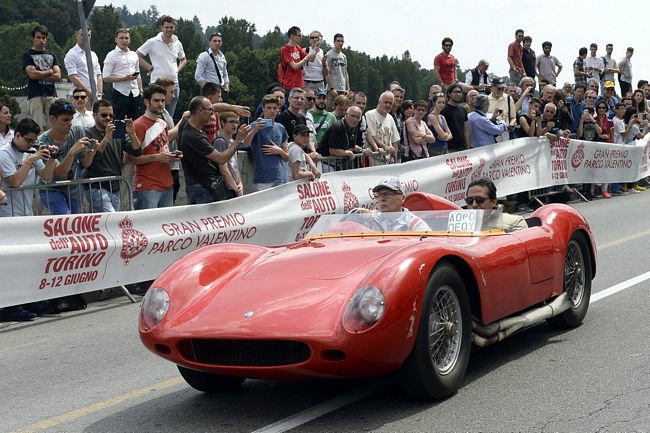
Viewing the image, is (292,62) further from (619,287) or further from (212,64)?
(619,287)

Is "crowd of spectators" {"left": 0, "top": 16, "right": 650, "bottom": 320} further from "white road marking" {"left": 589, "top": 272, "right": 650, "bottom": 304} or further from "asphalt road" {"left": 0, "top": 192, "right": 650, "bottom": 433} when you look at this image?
"white road marking" {"left": 589, "top": 272, "right": 650, "bottom": 304}

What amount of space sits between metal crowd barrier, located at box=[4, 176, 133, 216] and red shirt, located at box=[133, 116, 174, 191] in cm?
18

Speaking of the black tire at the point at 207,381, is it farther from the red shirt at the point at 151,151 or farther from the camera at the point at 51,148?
the red shirt at the point at 151,151

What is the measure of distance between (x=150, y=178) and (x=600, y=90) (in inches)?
731

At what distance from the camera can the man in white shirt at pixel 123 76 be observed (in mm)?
14477

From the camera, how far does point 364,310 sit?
5312 millimetres

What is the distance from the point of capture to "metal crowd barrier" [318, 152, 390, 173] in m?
14.5

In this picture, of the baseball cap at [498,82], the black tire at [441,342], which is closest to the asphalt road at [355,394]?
the black tire at [441,342]

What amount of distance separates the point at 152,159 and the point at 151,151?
5.0 inches

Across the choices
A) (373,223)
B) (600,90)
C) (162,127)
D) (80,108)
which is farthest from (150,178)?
(600,90)

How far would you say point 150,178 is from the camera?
11.5 metres

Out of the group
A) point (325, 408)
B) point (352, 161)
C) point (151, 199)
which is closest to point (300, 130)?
point (352, 161)

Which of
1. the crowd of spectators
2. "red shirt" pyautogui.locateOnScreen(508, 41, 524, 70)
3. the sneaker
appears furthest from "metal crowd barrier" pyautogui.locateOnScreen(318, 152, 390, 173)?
"red shirt" pyautogui.locateOnScreen(508, 41, 524, 70)

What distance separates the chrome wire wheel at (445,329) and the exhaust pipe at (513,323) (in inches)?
13.9
